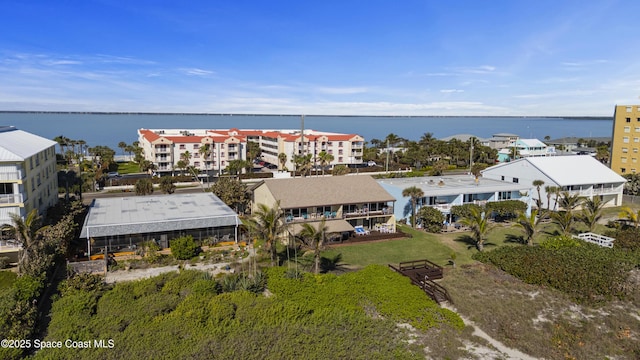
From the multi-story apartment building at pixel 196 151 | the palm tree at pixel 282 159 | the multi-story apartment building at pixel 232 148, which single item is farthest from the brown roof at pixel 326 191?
the palm tree at pixel 282 159

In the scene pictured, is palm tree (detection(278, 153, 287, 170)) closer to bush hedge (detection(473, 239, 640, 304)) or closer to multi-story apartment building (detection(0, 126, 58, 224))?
multi-story apartment building (detection(0, 126, 58, 224))

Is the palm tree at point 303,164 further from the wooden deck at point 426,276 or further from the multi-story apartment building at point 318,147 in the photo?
the wooden deck at point 426,276

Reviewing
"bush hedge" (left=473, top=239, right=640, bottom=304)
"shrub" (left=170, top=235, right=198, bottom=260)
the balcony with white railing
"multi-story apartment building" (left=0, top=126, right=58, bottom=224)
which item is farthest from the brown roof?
the balcony with white railing

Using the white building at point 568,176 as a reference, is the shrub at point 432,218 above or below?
below

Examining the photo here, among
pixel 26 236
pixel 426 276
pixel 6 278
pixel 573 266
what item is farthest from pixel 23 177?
pixel 573 266

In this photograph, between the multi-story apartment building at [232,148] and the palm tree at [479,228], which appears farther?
the multi-story apartment building at [232,148]

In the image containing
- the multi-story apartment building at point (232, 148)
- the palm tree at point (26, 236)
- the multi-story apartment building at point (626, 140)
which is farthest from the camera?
the multi-story apartment building at point (232, 148)

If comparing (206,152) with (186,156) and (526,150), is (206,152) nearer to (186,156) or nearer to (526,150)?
(186,156)

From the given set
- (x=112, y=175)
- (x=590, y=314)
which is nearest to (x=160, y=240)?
(x=590, y=314)
